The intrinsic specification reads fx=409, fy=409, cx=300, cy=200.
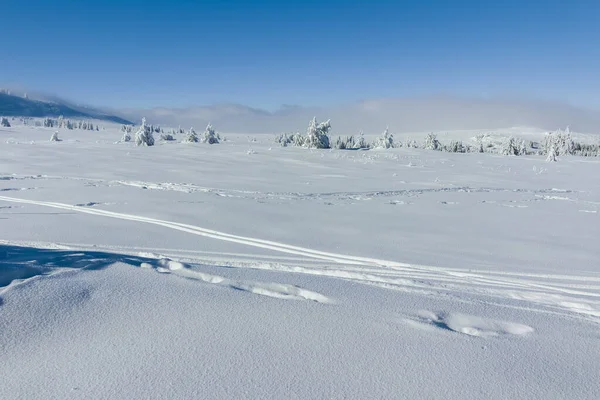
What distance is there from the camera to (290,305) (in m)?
4.09

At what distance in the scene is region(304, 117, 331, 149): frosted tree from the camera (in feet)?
156

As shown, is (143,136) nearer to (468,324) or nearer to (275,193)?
(275,193)

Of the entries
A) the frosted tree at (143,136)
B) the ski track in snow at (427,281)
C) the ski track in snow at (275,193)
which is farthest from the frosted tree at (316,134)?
the ski track in snow at (427,281)

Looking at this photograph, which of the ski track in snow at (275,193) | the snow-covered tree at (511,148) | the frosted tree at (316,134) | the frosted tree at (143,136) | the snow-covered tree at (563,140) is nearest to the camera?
the ski track in snow at (275,193)

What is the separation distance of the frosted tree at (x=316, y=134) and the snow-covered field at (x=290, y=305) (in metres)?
37.4

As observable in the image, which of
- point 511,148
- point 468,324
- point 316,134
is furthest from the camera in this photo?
point 511,148

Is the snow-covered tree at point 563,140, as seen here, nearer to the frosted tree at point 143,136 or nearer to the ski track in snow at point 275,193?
the ski track in snow at point 275,193

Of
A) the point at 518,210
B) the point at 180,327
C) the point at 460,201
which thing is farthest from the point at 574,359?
the point at 460,201

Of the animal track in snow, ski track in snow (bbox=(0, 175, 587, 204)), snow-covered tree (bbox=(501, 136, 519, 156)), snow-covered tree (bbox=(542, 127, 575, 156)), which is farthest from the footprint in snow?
snow-covered tree (bbox=(542, 127, 575, 156))

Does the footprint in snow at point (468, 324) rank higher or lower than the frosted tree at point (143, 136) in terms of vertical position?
lower

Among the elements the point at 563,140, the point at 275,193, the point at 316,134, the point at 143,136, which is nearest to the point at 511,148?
the point at 563,140

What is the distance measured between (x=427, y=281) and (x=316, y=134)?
43177 millimetres

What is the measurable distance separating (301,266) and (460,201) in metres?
10.1

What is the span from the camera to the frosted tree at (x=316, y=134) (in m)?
47.5
